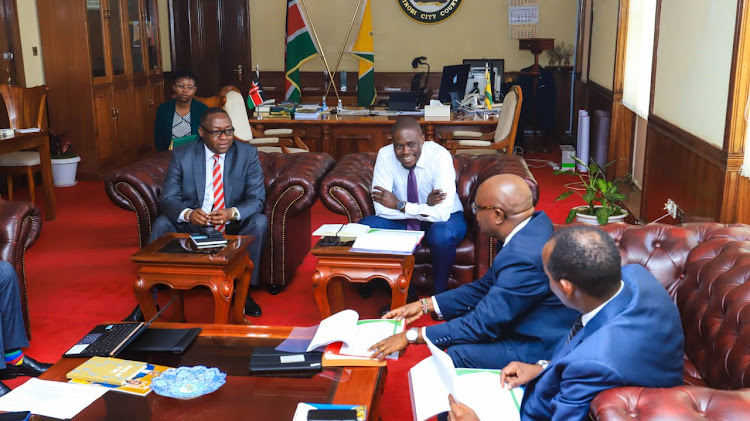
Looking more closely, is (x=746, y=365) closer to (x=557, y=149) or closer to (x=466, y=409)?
(x=466, y=409)

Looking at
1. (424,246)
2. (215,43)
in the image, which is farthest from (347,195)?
(215,43)

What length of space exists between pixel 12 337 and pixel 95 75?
4613 mm

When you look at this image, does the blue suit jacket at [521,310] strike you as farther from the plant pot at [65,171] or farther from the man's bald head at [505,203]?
the plant pot at [65,171]

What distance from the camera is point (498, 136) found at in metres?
6.13

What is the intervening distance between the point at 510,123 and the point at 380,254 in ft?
10.0

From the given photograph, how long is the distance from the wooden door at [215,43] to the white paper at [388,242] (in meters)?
6.70

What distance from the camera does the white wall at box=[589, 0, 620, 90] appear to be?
6723 mm

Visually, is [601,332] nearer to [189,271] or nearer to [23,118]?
[189,271]

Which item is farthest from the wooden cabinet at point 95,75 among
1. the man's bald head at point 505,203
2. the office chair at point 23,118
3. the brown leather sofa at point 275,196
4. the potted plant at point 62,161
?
the man's bald head at point 505,203

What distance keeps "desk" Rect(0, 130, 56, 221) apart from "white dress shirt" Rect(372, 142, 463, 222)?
2832mm

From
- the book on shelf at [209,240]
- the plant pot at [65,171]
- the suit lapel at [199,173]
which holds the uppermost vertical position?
the suit lapel at [199,173]

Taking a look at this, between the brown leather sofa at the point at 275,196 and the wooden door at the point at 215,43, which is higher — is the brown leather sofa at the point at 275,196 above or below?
below

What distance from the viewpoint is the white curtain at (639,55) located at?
18.2ft

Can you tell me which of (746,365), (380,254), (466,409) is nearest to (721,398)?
(746,365)
